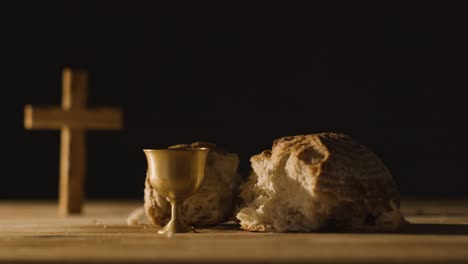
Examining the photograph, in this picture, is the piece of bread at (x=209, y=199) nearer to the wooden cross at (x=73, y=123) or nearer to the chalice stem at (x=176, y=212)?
the chalice stem at (x=176, y=212)

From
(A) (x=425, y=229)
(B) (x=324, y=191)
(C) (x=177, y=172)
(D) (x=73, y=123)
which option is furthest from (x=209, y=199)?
(D) (x=73, y=123)

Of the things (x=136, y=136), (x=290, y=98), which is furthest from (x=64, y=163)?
(x=290, y=98)

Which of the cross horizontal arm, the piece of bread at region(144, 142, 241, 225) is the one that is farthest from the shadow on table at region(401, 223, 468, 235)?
the cross horizontal arm

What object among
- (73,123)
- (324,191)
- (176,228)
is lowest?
(176,228)

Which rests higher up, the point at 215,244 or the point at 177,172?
the point at 177,172

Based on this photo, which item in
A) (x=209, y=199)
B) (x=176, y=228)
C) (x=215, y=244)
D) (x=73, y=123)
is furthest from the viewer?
(x=73, y=123)

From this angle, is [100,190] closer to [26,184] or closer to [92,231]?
[26,184]

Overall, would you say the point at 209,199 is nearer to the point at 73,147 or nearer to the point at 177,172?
the point at 177,172
